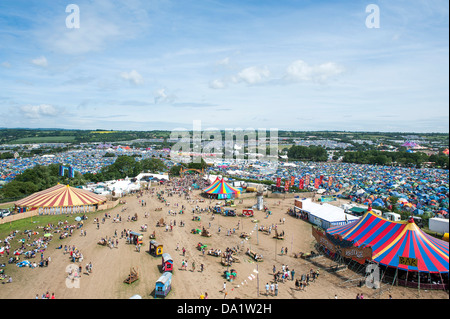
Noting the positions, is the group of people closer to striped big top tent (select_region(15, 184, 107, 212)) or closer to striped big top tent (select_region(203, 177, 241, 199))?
striped big top tent (select_region(203, 177, 241, 199))

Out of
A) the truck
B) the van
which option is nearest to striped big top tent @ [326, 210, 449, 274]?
the truck

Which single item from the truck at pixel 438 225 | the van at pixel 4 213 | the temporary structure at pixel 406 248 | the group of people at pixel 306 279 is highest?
the temporary structure at pixel 406 248

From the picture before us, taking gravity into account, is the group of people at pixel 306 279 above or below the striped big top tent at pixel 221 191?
below

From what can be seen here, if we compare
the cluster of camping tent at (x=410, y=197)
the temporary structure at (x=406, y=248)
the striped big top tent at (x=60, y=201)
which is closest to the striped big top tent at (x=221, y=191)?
the striped big top tent at (x=60, y=201)

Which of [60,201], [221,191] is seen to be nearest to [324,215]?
[221,191]

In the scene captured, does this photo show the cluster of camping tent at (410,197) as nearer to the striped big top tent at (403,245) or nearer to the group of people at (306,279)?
the striped big top tent at (403,245)
